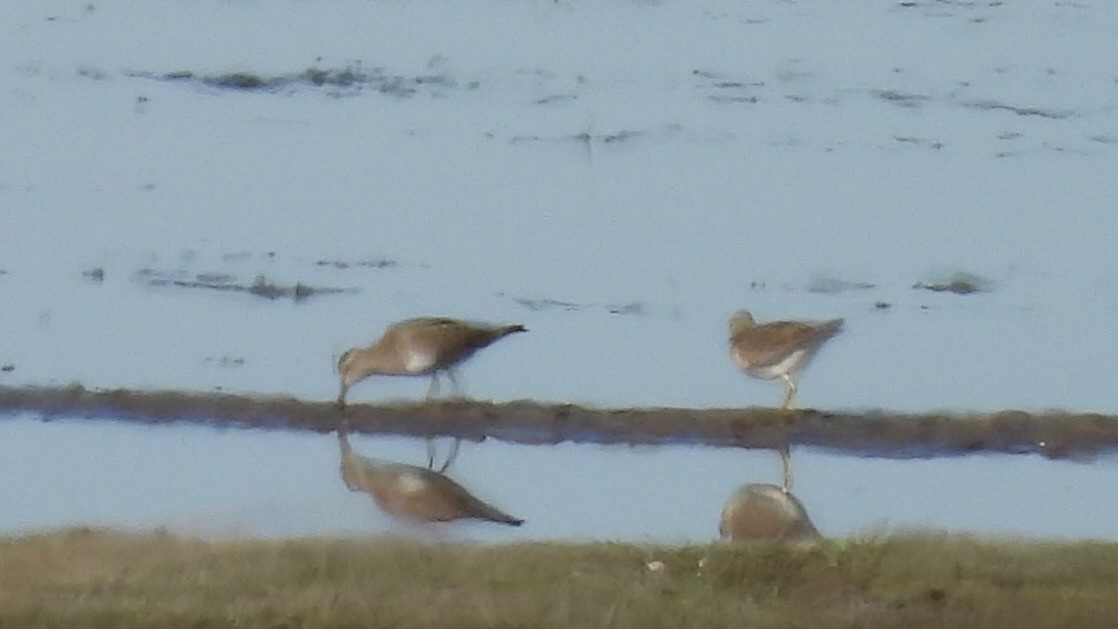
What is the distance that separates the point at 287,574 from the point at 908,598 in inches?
26.7

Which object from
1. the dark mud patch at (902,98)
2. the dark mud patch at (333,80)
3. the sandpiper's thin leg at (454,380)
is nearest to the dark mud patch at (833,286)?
the sandpiper's thin leg at (454,380)

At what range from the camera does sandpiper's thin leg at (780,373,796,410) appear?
11.4ft

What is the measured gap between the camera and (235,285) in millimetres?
3873

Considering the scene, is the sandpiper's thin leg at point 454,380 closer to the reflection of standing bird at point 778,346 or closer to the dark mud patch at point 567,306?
the dark mud patch at point 567,306

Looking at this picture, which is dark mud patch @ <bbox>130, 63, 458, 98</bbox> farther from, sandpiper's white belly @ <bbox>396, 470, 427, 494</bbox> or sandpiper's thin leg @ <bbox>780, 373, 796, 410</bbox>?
sandpiper's white belly @ <bbox>396, 470, 427, 494</bbox>

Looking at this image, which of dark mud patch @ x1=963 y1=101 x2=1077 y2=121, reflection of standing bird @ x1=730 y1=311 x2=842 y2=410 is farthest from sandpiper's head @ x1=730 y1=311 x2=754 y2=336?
dark mud patch @ x1=963 y1=101 x2=1077 y2=121

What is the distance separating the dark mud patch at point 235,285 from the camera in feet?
12.7

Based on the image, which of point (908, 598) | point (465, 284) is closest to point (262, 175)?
point (465, 284)

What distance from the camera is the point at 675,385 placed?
3.52 meters

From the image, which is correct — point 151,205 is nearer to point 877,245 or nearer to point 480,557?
point 877,245

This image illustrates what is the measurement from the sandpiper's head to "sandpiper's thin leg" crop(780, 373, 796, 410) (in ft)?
0.38

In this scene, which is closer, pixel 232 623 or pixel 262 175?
pixel 232 623

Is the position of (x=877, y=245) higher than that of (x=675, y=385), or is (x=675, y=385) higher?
(x=877, y=245)

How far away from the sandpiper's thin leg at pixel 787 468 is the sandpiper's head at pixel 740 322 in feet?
0.99
